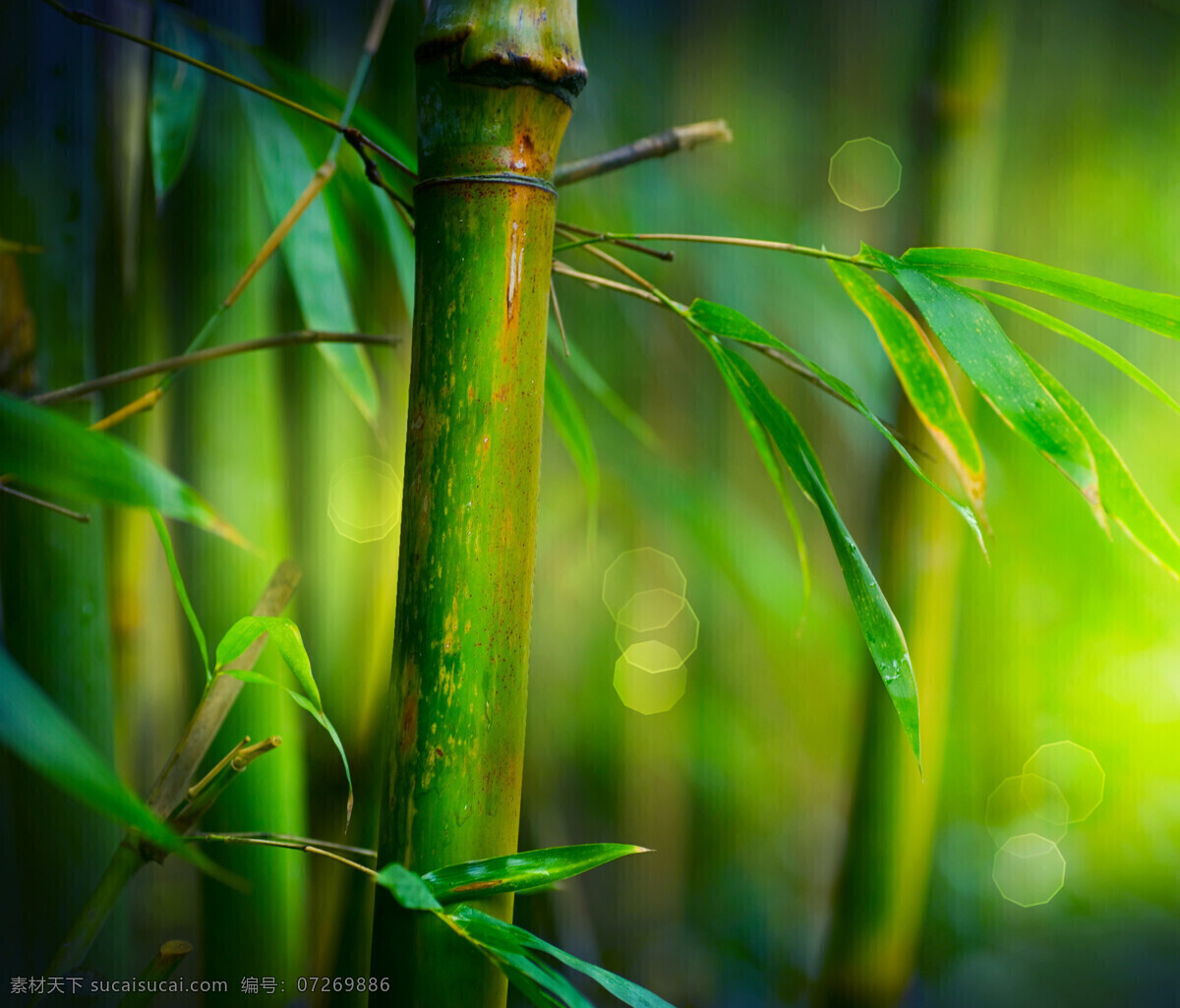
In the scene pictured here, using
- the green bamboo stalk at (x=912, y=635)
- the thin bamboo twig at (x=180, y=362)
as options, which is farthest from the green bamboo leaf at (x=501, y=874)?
the green bamboo stalk at (x=912, y=635)

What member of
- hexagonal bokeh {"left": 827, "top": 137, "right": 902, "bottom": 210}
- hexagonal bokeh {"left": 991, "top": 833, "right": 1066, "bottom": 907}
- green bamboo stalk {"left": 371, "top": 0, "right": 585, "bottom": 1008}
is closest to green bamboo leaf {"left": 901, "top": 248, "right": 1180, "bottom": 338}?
green bamboo stalk {"left": 371, "top": 0, "right": 585, "bottom": 1008}

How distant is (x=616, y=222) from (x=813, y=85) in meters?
0.23

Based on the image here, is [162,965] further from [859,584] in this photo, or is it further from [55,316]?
[55,316]

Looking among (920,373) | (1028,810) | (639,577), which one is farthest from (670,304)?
(1028,810)

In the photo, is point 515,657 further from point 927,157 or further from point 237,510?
point 927,157

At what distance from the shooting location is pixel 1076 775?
2.32ft

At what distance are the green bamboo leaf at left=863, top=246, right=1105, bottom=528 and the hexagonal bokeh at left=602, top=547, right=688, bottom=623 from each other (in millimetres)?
449

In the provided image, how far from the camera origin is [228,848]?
0.56m

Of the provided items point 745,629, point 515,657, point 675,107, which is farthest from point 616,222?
A: point 515,657

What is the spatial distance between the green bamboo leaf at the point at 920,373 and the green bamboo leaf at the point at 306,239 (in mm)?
308

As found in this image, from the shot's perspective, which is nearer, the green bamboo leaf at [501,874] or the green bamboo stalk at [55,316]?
the green bamboo leaf at [501,874]

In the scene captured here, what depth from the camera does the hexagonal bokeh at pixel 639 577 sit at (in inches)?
27.7

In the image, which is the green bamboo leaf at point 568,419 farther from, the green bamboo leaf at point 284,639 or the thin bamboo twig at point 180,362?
the green bamboo leaf at point 284,639

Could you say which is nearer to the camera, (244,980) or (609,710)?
(244,980)
